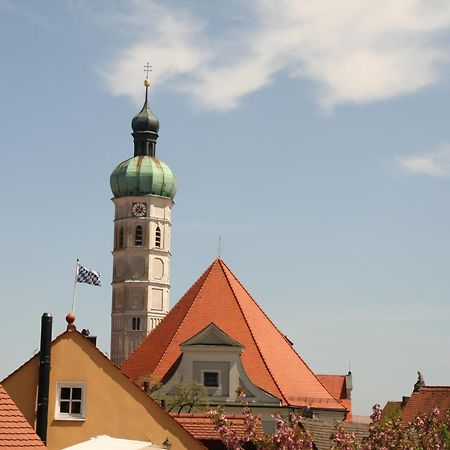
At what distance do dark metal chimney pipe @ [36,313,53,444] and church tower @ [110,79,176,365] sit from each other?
273ft

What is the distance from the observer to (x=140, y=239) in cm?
11188

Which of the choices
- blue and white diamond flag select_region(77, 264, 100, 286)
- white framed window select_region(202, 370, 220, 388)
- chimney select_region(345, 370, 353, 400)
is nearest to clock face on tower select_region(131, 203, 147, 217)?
chimney select_region(345, 370, 353, 400)

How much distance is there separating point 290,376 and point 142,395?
90.7ft

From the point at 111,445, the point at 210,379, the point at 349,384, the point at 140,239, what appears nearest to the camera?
the point at 111,445

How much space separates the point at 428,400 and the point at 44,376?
45.9 metres

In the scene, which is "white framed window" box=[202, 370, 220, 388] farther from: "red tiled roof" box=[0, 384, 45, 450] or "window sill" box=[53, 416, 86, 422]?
"red tiled roof" box=[0, 384, 45, 450]

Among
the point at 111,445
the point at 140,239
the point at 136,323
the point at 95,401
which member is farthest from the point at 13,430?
the point at 140,239

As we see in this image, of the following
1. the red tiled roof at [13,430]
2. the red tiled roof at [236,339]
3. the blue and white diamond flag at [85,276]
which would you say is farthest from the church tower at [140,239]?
the red tiled roof at [13,430]

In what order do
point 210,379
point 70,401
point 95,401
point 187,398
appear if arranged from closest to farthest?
point 95,401
point 70,401
point 187,398
point 210,379

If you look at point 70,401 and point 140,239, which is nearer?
point 70,401

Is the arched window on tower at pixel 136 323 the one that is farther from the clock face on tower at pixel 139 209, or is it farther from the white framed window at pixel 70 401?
the white framed window at pixel 70 401

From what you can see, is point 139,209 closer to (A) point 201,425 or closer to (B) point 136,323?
(B) point 136,323

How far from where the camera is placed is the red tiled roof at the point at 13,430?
626 inches

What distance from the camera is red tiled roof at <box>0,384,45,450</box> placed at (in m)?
15.9
